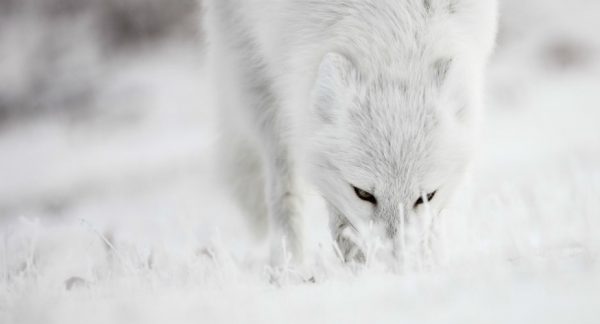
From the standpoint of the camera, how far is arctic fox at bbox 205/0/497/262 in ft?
9.66

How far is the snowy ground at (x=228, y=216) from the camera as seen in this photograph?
7.09 feet

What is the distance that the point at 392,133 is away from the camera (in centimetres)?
291

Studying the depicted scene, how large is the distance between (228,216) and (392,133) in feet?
11.1

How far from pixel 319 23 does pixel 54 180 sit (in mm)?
6777

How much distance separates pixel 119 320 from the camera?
2268 mm

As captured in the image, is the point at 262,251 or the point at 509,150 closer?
the point at 262,251

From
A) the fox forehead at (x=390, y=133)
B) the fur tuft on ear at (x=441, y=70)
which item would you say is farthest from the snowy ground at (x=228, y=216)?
the fur tuft on ear at (x=441, y=70)

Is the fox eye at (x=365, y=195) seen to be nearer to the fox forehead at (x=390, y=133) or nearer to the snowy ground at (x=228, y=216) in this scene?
the fox forehead at (x=390, y=133)

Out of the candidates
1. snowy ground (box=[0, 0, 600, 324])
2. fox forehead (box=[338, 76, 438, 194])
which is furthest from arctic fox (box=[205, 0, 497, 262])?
snowy ground (box=[0, 0, 600, 324])

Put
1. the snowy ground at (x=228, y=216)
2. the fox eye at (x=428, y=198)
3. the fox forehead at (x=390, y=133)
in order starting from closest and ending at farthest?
the snowy ground at (x=228, y=216), the fox forehead at (x=390, y=133), the fox eye at (x=428, y=198)

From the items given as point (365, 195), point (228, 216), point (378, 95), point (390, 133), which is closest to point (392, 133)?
point (390, 133)

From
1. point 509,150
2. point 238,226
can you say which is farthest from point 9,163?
point 509,150

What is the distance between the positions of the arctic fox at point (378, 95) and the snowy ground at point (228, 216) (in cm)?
25

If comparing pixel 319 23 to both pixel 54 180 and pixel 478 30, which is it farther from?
pixel 54 180
